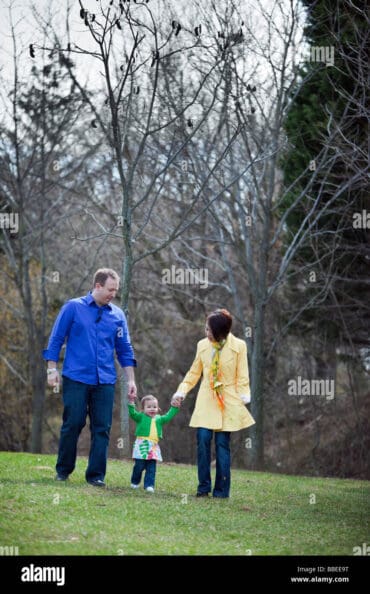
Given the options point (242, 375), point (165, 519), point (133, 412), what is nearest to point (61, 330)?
point (133, 412)

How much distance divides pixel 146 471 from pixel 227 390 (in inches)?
48.5

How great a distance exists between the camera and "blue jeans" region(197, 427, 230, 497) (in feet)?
29.6

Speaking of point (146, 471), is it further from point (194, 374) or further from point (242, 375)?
point (242, 375)

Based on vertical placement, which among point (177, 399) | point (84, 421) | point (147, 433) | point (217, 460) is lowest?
point (217, 460)

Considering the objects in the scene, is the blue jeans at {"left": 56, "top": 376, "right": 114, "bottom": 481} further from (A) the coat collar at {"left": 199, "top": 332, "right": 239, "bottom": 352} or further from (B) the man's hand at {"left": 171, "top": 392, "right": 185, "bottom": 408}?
(A) the coat collar at {"left": 199, "top": 332, "right": 239, "bottom": 352}

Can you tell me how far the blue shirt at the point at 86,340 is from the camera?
891 cm

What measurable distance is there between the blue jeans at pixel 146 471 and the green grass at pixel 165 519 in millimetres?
145

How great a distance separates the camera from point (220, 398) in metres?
9.06

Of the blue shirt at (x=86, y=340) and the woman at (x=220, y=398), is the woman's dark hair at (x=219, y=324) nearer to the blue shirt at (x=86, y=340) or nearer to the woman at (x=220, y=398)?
the woman at (x=220, y=398)

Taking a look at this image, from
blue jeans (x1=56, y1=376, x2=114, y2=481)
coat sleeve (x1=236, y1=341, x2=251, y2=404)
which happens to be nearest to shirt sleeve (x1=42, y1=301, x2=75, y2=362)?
blue jeans (x1=56, y1=376, x2=114, y2=481)

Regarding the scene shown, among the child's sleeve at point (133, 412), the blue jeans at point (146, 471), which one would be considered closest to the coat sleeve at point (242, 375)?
the child's sleeve at point (133, 412)

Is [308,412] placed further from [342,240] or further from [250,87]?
[250,87]

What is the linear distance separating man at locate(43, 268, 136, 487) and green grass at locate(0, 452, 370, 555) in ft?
1.35

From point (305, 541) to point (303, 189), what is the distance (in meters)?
11.1
